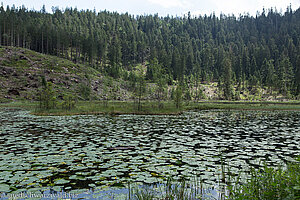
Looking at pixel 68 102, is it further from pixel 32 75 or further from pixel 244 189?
pixel 32 75

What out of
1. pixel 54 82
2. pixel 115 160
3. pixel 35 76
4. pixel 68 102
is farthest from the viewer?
pixel 35 76

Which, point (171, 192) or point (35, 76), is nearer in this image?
point (171, 192)

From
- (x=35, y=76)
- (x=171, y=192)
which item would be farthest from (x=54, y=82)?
(x=171, y=192)

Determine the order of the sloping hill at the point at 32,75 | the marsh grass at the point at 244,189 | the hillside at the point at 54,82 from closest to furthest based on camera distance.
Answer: the marsh grass at the point at 244,189 < the hillside at the point at 54,82 < the sloping hill at the point at 32,75

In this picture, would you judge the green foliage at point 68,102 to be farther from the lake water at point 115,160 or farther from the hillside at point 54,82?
the hillside at point 54,82

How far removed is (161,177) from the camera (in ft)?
25.7

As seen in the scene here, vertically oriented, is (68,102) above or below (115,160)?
above

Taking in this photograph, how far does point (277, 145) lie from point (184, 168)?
305 inches

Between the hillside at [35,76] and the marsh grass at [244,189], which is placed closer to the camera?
the marsh grass at [244,189]

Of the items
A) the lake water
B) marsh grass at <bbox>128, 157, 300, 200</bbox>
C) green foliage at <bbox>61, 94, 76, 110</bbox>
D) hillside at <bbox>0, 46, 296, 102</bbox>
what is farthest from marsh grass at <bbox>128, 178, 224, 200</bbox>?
hillside at <bbox>0, 46, 296, 102</bbox>

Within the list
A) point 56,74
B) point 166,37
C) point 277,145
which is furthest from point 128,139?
point 166,37

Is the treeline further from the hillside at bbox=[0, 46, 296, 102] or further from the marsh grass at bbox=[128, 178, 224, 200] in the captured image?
the marsh grass at bbox=[128, 178, 224, 200]

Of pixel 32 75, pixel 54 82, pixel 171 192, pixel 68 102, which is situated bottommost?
pixel 171 192

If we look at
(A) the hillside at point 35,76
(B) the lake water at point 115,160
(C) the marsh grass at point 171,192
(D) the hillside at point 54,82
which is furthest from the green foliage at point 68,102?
(C) the marsh grass at point 171,192
